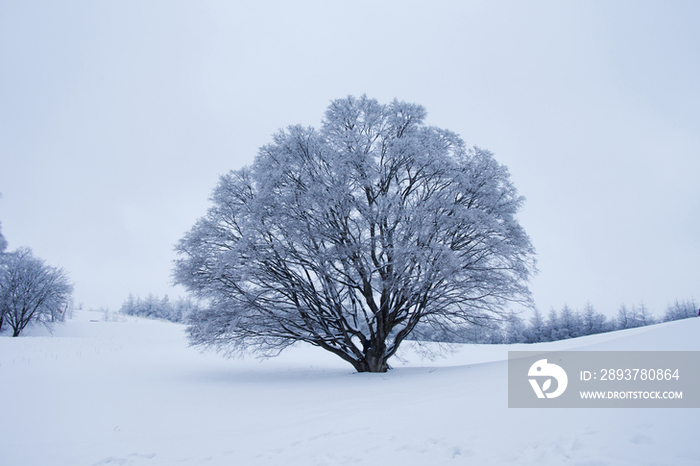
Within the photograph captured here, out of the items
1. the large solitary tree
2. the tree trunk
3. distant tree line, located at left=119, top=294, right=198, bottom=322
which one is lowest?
distant tree line, located at left=119, top=294, right=198, bottom=322

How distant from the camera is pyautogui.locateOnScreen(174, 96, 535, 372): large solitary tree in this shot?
1009 cm

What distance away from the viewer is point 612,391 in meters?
4.59

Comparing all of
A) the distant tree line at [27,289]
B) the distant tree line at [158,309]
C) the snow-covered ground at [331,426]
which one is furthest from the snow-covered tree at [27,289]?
the distant tree line at [158,309]

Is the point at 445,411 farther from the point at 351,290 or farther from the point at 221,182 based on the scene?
the point at 221,182

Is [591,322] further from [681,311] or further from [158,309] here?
[158,309]

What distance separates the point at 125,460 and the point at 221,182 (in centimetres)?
859

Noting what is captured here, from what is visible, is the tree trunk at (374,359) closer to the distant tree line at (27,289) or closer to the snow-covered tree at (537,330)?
the distant tree line at (27,289)

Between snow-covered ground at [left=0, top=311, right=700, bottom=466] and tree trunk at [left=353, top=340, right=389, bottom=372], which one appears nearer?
snow-covered ground at [left=0, top=311, right=700, bottom=466]

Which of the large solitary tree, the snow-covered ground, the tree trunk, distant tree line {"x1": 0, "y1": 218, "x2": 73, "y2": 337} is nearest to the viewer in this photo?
the snow-covered ground

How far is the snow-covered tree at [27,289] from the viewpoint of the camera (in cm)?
2692

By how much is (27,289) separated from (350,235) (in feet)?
103

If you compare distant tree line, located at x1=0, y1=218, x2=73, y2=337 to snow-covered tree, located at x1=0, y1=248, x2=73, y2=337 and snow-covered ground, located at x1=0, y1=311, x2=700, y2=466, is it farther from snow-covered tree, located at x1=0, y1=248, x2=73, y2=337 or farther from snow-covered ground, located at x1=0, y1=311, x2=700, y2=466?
snow-covered ground, located at x1=0, y1=311, x2=700, y2=466

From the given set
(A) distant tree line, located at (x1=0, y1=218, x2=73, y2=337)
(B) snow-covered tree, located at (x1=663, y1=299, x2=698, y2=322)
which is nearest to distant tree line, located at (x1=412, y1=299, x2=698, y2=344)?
(B) snow-covered tree, located at (x1=663, y1=299, x2=698, y2=322)

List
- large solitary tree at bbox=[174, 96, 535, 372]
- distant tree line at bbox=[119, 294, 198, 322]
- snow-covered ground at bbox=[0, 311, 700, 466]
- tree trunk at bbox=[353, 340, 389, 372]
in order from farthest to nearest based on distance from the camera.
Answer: distant tree line at bbox=[119, 294, 198, 322], tree trunk at bbox=[353, 340, 389, 372], large solitary tree at bbox=[174, 96, 535, 372], snow-covered ground at bbox=[0, 311, 700, 466]
